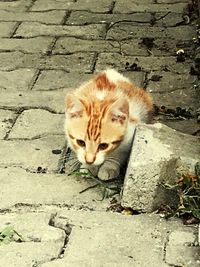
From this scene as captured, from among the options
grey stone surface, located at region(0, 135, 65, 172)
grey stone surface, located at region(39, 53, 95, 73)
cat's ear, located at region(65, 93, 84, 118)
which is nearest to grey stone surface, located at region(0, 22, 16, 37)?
grey stone surface, located at region(39, 53, 95, 73)

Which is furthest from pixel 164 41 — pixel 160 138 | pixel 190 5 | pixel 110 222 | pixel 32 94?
pixel 110 222

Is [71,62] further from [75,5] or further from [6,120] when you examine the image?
[75,5]

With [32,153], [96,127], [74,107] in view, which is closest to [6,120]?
[32,153]

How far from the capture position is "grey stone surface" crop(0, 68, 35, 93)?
5.45 metres

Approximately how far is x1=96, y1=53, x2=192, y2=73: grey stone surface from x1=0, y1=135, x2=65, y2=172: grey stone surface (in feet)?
4.17

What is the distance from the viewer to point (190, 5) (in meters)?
7.04

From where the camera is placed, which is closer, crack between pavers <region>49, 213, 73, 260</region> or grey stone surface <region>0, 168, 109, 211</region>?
crack between pavers <region>49, 213, 73, 260</region>

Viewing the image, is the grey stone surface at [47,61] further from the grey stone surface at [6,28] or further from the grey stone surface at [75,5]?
the grey stone surface at [75,5]

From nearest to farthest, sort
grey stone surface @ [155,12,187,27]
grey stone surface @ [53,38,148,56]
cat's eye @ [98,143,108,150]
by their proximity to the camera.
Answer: cat's eye @ [98,143,108,150], grey stone surface @ [53,38,148,56], grey stone surface @ [155,12,187,27]

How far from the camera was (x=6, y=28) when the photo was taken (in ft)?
21.7

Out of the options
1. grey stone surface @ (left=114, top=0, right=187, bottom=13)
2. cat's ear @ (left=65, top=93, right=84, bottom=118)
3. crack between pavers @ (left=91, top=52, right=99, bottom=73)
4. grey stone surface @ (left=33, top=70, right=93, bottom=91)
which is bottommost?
grey stone surface @ (left=114, top=0, right=187, bottom=13)

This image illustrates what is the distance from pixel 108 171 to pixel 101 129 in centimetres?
25

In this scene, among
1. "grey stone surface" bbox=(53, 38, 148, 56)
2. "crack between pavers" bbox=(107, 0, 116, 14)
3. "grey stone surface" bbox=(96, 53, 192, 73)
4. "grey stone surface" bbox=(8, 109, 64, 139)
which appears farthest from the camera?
"crack between pavers" bbox=(107, 0, 116, 14)

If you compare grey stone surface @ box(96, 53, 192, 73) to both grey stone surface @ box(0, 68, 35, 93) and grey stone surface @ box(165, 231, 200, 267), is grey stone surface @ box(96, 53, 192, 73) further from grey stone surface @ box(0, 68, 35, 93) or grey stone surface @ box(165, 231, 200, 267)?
grey stone surface @ box(165, 231, 200, 267)
